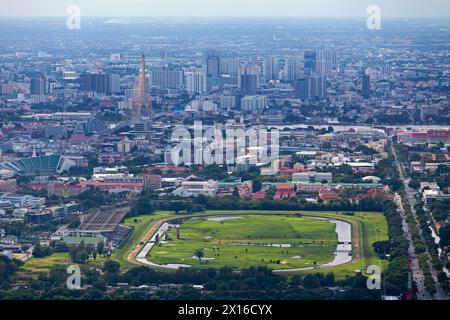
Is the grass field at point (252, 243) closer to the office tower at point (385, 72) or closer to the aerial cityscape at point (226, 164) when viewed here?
the aerial cityscape at point (226, 164)

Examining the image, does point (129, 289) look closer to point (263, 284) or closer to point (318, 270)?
point (263, 284)

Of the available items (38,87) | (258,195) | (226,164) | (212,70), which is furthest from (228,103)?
(258,195)

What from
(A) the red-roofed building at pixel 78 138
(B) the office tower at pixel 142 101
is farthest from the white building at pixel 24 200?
(B) the office tower at pixel 142 101

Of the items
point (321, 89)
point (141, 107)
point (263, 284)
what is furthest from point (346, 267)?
point (321, 89)

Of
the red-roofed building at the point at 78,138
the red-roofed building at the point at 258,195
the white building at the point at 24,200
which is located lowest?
the red-roofed building at the point at 78,138
